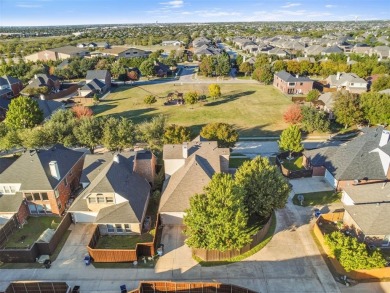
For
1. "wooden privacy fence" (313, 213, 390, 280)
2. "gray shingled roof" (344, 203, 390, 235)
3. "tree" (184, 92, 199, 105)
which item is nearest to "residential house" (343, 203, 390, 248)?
"gray shingled roof" (344, 203, 390, 235)

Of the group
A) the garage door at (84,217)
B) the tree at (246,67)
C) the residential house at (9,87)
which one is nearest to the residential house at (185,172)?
the garage door at (84,217)

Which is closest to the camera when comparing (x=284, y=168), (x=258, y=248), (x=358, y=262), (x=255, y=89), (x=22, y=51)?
(x=358, y=262)

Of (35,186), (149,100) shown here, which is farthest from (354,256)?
(149,100)

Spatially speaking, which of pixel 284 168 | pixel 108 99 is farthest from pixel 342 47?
pixel 284 168

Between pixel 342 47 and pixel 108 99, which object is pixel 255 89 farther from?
pixel 342 47

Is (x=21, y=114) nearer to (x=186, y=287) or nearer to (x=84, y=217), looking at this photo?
(x=84, y=217)

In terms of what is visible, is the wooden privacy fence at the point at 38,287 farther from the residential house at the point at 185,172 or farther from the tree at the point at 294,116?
the tree at the point at 294,116
